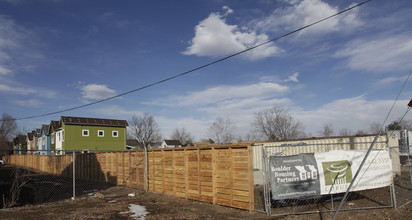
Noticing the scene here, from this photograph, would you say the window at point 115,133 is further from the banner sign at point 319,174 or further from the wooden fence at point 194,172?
the banner sign at point 319,174

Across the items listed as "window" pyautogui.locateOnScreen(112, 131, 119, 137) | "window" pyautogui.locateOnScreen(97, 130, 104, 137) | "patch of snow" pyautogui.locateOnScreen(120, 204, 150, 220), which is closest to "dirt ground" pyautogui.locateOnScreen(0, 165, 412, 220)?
"patch of snow" pyautogui.locateOnScreen(120, 204, 150, 220)

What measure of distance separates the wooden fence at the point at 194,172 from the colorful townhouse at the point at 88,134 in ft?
70.9

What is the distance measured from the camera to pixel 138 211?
31.0ft

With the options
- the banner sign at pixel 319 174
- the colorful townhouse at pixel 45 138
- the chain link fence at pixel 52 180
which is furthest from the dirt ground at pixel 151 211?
the colorful townhouse at pixel 45 138

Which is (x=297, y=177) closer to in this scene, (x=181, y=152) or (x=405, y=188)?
(x=181, y=152)

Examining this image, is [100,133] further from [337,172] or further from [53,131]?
[337,172]

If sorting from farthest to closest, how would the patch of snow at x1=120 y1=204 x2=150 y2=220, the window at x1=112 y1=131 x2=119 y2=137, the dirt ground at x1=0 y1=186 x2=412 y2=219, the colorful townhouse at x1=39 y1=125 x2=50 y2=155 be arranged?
the colorful townhouse at x1=39 y1=125 x2=50 y2=155
the window at x1=112 y1=131 x2=119 y2=137
the patch of snow at x1=120 y1=204 x2=150 y2=220
the dirt ground at x1=0 y1=186 x2=412 y2=219

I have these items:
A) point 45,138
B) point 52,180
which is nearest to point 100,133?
point 45,138

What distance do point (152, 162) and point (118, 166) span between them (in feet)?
13.6

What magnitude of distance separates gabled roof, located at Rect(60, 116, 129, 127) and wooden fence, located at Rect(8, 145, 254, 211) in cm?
2173

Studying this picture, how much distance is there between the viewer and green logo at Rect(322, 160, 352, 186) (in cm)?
846

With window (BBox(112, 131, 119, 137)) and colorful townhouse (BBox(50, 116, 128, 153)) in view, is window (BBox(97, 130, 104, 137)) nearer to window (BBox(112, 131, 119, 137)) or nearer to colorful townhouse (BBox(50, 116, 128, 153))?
colorful townhouse (BBox(50, 116, 128, 153))

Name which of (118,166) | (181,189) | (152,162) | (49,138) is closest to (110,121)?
(49,138)

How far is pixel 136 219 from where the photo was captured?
8.30 metres
